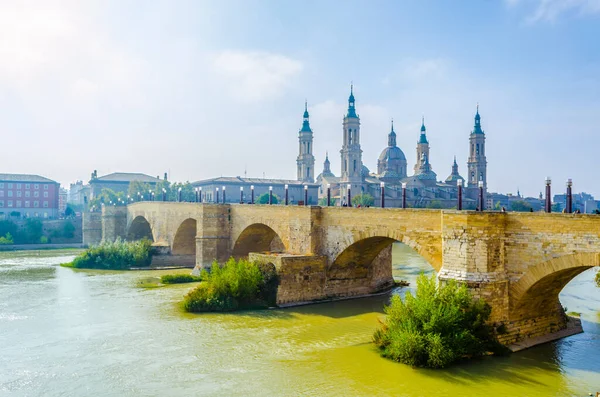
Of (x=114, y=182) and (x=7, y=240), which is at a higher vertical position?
(x=114, y=182)

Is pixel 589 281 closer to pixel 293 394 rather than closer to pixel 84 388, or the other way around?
pixel 293 394

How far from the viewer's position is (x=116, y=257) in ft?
117

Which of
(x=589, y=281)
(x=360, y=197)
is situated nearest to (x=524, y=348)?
(x=589, y=281)

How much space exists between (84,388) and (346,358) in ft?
22.6

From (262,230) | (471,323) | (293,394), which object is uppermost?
(262,230)

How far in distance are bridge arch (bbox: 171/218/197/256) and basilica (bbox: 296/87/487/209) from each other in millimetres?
41504

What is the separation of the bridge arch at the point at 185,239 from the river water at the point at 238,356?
12644 mm

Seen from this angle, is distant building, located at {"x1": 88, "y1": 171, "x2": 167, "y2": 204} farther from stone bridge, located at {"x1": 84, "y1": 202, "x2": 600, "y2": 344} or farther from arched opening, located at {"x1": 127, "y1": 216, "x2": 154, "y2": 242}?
stone bridge, located at {"x1": 84, "y1": 202, "x2": 600, "y2": 344}

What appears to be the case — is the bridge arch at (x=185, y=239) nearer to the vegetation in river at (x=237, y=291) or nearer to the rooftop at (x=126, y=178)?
the vegetation in river at (x=237, y=291)

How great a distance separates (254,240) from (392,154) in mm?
68931

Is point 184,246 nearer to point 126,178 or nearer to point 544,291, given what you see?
point 544,291

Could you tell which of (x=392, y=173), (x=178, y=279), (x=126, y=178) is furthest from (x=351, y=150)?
(x=178, y=279)

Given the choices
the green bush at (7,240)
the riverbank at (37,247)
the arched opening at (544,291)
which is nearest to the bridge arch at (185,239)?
the riverbank at (37,247)

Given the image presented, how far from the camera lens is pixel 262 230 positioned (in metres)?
30.0
